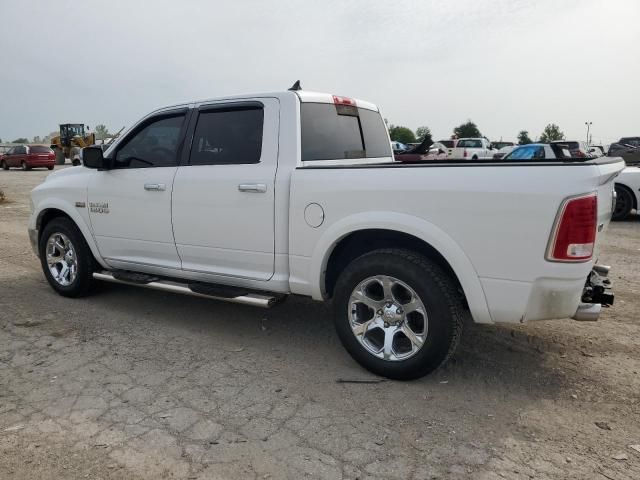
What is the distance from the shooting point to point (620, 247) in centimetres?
770

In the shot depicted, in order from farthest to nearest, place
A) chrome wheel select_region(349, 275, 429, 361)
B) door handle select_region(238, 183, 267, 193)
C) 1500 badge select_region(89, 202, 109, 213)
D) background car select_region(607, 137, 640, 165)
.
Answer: background car select_region(607, 137, 640, 165), 1500 badge select_region(89, 202, 109, 213), door handle select_region(238, 183, 267, 193), chrome wheel select_region(349, 275, 429, 361)

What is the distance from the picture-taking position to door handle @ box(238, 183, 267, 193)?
3.75 m

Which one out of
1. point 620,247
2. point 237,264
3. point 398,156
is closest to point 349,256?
point 237,264

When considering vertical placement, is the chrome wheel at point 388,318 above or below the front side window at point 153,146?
below

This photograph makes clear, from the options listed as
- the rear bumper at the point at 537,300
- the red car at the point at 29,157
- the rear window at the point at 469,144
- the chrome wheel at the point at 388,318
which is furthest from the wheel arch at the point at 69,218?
the red car at the point at 29,157

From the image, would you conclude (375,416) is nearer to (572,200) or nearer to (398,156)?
(572,200)

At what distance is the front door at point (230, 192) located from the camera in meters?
3.82

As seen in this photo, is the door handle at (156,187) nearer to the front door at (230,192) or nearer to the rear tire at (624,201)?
the front door at (230,192)

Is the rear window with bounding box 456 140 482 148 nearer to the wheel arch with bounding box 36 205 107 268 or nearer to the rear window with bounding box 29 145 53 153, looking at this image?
the rear window with bounding box 29 145 53 153

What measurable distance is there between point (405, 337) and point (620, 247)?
5846 millimetres

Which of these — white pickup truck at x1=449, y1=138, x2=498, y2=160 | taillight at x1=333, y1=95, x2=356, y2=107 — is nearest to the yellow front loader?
white pickup truck at x1=449, y1=138, x2=498, y2=160

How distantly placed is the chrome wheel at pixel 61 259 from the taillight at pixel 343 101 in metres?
3.04

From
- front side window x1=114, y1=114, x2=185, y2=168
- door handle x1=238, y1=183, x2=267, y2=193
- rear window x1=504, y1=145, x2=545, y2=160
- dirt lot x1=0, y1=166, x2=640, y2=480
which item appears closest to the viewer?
dirt lot x1=0, y1=166, x2=640, y2=480

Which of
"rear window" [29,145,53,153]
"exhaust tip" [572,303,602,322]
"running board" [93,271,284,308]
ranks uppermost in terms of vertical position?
"rear window" [29,145,53,153]
